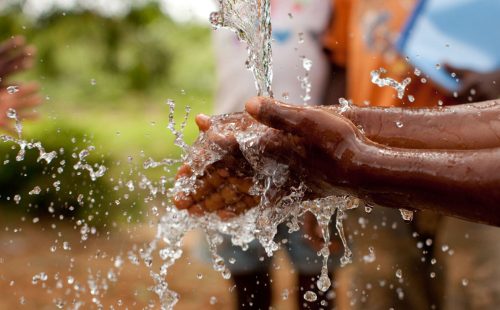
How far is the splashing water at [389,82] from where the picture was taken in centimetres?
269

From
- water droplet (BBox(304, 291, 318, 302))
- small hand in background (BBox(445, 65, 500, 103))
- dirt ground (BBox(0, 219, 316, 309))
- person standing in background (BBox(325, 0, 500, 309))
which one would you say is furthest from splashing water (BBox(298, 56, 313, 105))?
dirt ground (BBox(0, 219, 316, 309))

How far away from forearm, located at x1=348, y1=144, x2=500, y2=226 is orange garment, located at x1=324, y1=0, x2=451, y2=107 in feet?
4.21

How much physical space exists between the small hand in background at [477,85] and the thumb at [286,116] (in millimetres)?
1312

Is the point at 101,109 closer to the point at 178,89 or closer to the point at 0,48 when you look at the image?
the point at 178,89

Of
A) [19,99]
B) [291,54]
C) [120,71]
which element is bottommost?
[120,71]

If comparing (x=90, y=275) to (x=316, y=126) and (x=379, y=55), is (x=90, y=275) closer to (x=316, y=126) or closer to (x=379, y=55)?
(x=379, y=55)

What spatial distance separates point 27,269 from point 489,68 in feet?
15.9

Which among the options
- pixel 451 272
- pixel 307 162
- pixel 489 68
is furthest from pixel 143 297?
pixel 307 162

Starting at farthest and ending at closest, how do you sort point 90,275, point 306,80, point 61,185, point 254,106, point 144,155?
point 144,155, point 61,185, point 90,275, point 306,80, point 254,106

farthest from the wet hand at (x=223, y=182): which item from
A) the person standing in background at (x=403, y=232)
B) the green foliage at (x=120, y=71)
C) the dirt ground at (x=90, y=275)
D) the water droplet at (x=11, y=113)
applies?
the green foliage at (x=120, y=71)

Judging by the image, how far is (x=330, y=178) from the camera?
166cm

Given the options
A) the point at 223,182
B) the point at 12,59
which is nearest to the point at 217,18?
the point at 223,182

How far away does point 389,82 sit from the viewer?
2670 millimetres

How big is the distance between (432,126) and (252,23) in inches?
26.7
